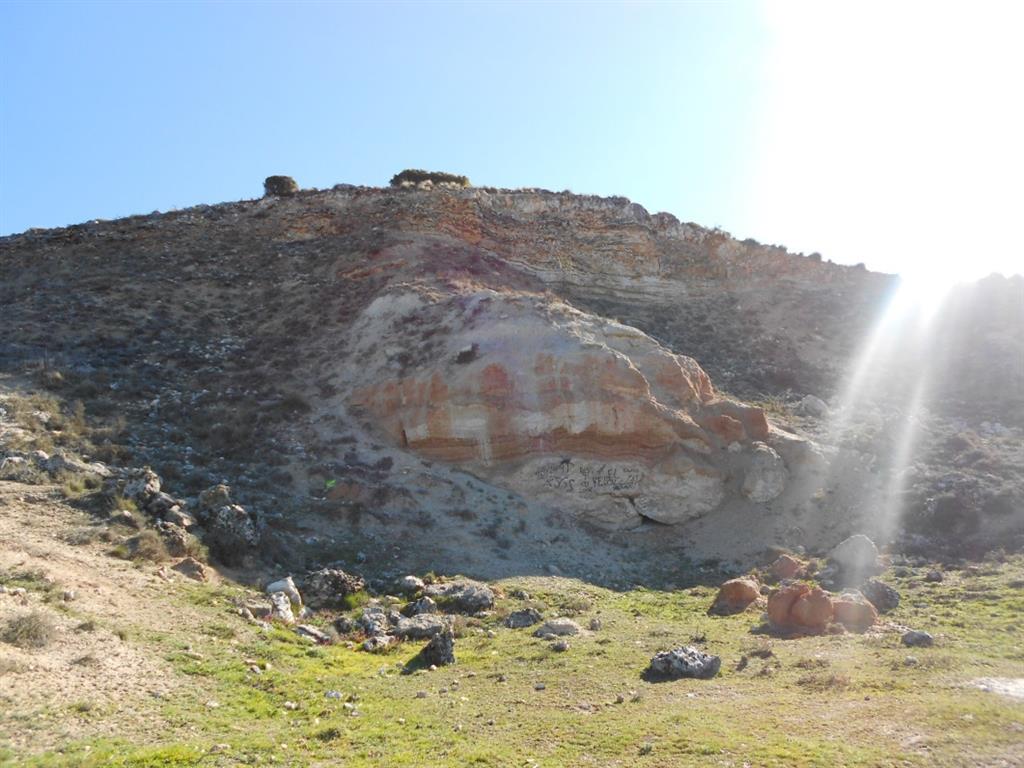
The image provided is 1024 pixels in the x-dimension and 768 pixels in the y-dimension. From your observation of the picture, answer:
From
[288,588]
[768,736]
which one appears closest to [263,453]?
[288,588]

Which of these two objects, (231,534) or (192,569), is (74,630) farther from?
(231,534)

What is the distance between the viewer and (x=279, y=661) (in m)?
10.4

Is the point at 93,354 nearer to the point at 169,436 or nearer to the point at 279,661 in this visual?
the point at 169,436

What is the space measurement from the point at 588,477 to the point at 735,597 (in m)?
5.17

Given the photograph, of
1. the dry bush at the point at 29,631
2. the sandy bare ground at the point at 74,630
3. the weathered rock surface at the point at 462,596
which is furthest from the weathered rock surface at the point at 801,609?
the dry bush at the point at 29,631

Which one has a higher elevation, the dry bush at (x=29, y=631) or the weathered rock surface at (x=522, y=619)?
the dry bush at (x=29, y=631)

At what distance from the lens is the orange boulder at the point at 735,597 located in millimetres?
14195

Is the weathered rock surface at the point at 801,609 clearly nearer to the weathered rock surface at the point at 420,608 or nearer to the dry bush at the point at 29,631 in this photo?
the weathered rock surface at the point at 420,608

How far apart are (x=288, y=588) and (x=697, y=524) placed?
32.4 ft

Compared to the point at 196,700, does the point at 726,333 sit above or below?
above

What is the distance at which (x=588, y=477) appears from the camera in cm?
1859

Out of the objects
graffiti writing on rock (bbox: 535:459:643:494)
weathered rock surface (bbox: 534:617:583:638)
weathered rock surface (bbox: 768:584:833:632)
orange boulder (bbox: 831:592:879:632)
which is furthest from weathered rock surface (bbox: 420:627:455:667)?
graffiti writing on rock (bbox: 535:459:643:494)

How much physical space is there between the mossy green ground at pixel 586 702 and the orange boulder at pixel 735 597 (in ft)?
2.97

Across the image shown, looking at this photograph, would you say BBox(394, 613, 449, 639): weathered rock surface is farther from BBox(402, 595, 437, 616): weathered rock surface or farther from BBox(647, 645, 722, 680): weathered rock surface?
BBox(647, 645, 722, 680): weathered rock surface
